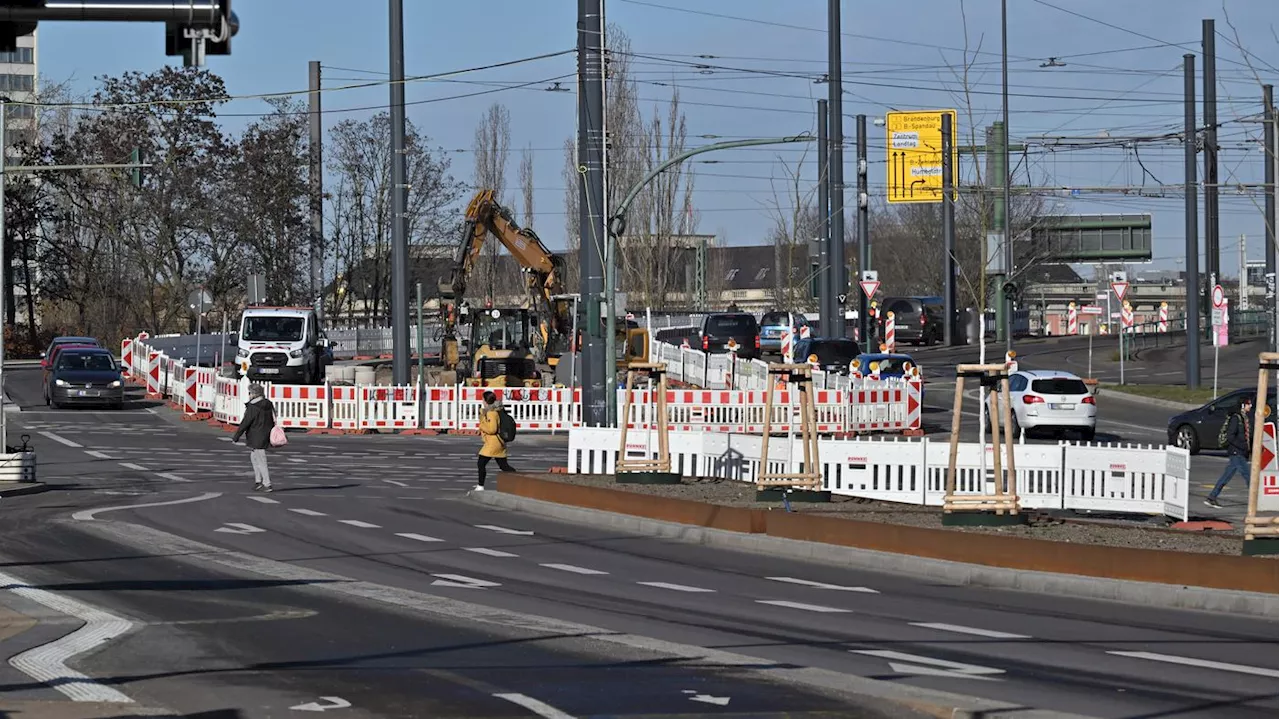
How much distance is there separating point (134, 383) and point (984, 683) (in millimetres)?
53712

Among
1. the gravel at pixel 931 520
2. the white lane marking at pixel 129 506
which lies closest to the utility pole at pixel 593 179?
the gravel at pixel 931 520

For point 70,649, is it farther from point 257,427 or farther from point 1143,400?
point 1143,400

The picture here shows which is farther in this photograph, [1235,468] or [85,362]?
[85,362]

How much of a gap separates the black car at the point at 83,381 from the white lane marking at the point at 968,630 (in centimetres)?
3891

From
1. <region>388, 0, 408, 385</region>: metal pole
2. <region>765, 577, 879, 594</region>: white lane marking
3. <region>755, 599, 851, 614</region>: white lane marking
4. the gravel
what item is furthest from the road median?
<region>388, 0, 408, 385</region>: metal pole

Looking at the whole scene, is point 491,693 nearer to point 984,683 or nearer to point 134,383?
point 984,683

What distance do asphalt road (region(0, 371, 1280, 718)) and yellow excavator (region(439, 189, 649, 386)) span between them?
2173 centimetres

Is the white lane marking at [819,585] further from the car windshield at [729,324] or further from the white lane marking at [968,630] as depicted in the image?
the car windshield at [729,324]

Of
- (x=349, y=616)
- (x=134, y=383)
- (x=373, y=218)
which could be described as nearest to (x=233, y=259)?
(x=373, y=218)

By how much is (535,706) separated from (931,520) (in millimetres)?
12138

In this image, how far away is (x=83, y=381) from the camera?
49.4 meters

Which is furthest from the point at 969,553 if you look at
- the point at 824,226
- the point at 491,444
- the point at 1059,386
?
the point at 824,226

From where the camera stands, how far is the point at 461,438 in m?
43.6

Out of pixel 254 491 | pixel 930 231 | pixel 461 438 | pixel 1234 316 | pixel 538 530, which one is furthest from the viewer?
pixel 930 231
